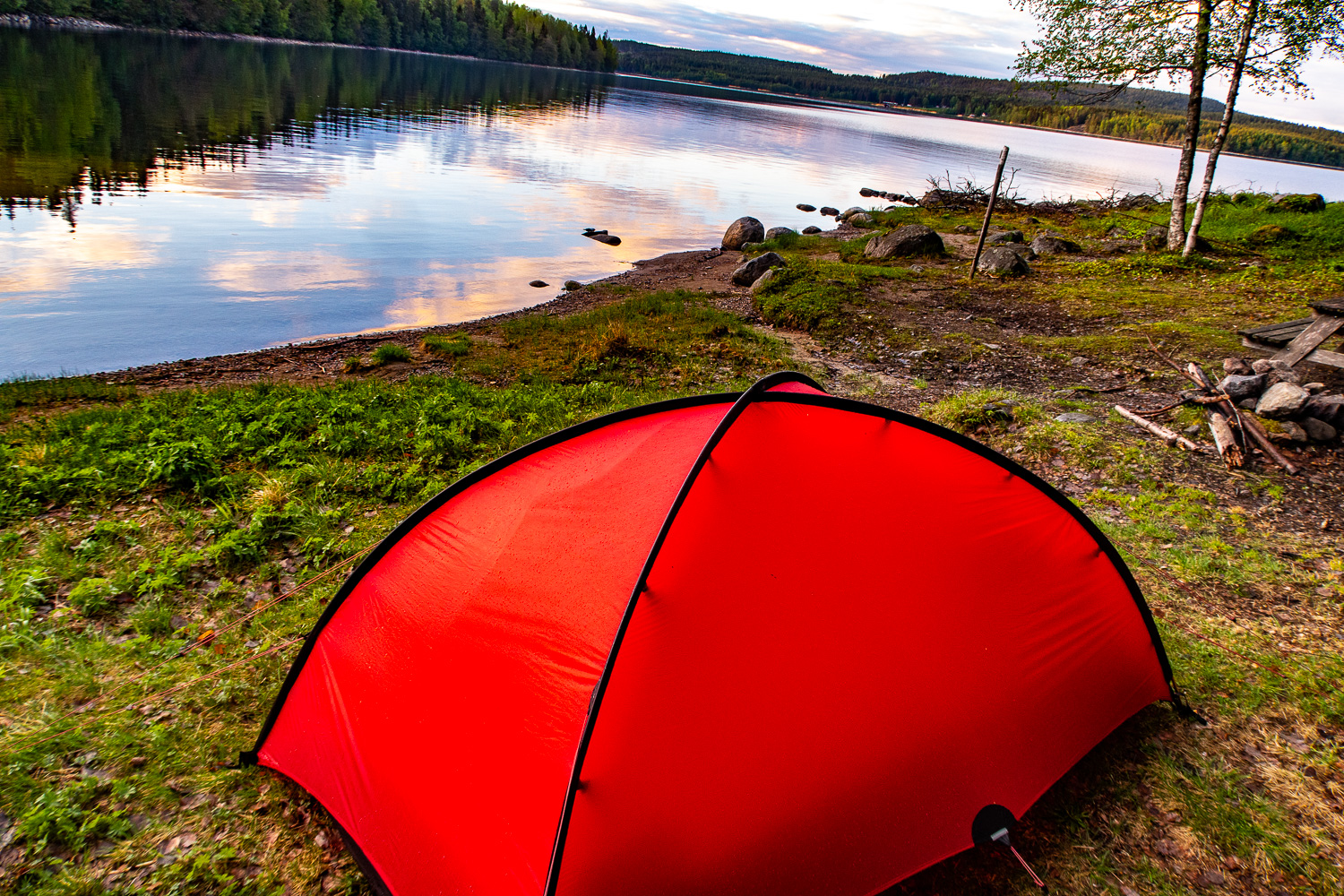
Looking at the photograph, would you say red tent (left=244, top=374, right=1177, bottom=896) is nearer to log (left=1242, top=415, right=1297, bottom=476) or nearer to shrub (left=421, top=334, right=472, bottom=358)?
log (left=1242, top=415, right=1297, bottom=476)

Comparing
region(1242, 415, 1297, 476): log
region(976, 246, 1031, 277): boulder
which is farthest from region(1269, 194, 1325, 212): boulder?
region(1242, 415, 1297, 476): log

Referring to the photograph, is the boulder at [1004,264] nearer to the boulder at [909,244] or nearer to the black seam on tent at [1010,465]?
Answer: the boulder at [909,244]

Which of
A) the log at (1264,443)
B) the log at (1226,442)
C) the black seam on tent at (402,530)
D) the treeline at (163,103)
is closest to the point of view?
the black seam on tent at (402,530)

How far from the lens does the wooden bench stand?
7.66m

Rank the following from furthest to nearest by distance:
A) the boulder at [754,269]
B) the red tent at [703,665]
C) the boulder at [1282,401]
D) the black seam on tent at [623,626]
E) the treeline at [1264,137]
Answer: the treeline at [1264,137] < the boulder at [754,269] < the boulder at [1282,401] < the red tent at [703,665] < the black seam on tent at [623,626]

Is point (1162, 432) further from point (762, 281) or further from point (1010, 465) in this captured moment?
point (762, 281)

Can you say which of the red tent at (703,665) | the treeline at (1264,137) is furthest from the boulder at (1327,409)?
the treeline at (1264,137)

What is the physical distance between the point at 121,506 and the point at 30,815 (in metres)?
3.37

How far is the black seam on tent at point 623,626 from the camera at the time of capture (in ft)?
8.59

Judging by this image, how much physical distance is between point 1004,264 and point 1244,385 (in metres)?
12.4

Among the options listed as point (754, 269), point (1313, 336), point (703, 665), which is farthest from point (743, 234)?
point (703, 665)

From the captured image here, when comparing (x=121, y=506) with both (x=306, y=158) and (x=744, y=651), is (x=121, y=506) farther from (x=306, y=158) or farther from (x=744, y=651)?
(x=306, y=158)

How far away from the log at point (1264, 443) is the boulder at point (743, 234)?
2148 centimetres

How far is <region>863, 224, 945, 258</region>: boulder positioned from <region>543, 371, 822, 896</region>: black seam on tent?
21.6 m
